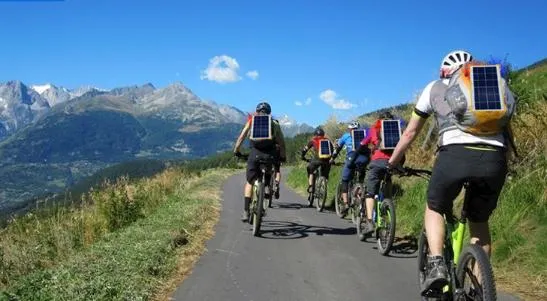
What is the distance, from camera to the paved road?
6.02m

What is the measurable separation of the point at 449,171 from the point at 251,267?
3.65 metres

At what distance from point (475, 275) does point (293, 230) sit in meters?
6.60

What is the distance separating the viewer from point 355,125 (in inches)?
515

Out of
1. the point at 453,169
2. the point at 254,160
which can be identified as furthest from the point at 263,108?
the point at 453,169

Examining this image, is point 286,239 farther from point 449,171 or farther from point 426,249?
point 449,171

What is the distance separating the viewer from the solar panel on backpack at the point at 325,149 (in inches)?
567

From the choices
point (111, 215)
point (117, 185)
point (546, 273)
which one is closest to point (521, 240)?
point (546, 273)

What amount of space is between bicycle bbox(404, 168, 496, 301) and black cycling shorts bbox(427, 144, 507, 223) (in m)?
0.11

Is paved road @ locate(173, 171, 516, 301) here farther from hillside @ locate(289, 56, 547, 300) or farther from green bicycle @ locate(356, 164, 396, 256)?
hillside @ locate(289, 56, 547, 300)

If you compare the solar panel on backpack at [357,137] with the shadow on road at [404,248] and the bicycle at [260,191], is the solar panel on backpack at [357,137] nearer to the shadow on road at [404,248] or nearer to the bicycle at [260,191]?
the bicycle at [260,191]

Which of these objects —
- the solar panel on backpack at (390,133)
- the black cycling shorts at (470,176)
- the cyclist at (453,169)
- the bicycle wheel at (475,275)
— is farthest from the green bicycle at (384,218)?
the bicycle wheel at (475,275)

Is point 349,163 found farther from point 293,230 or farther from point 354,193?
point 293,230

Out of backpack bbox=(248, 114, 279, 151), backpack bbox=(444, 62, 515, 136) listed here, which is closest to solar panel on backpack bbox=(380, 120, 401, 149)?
backpack bbox=(248, 114, 279, 151)

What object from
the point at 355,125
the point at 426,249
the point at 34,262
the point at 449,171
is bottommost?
the point at 34,262
